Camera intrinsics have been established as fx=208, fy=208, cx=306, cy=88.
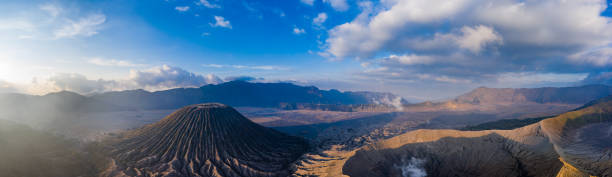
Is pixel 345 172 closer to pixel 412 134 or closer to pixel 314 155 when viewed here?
pixel 412 134

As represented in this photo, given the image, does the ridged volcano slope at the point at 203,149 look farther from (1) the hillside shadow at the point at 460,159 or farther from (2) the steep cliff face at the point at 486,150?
(2) the steep cliff face at the point at 486,150

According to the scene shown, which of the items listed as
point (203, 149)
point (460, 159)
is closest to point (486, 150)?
point (460, 159)

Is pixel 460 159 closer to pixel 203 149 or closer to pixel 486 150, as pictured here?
pixel 486 150

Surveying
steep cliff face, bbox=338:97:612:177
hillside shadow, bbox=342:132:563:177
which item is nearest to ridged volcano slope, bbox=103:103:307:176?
hillside shadow, bbox=342:132:563:177

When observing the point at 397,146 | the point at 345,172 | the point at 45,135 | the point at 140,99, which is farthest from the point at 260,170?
the point at 140,99

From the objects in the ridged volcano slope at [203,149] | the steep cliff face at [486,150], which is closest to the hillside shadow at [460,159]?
the steep cliff face at [486,150]

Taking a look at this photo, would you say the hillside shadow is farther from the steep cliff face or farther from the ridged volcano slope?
the ridged volcano slope
